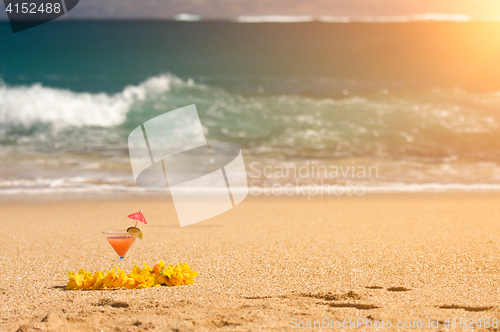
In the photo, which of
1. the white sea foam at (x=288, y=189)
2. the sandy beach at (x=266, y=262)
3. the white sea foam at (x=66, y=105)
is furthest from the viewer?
the white sea foam at (x=66, y=105)

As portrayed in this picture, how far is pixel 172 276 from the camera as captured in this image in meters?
2.90

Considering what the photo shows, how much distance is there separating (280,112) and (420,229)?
8936mm

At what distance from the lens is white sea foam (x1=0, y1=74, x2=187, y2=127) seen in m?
12.0

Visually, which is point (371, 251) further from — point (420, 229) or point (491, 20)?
point (491, 20)

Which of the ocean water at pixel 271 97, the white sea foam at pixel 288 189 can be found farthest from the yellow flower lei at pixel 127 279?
the ocean water at pixel 271 97

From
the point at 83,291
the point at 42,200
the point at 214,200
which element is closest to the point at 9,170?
the point at 42,200

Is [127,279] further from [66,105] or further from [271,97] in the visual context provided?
[271,97]

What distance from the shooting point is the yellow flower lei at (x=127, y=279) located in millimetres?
2811

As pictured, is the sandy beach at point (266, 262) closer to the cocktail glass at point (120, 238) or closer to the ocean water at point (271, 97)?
the cocktail glass at point (120, 238)

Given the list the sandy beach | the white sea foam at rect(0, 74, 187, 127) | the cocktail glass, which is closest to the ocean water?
the white sea foam at rect(0, 74, 187, 127)

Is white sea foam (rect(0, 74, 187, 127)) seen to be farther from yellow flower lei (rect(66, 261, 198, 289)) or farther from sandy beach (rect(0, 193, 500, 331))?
yellow flower lei (rect(66, 261, 198, 289))

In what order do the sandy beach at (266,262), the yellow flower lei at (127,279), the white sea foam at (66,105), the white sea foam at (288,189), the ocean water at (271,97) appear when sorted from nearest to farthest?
the sandy beach at (266,262) < the yellow flower lei at (127,279) < the white sea foam at (288,189) < the ocean water at (271,97) < the white sea foam at (66,105)

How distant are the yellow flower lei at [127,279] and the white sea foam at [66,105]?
9.74 m

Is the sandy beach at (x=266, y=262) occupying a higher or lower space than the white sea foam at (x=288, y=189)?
higher
